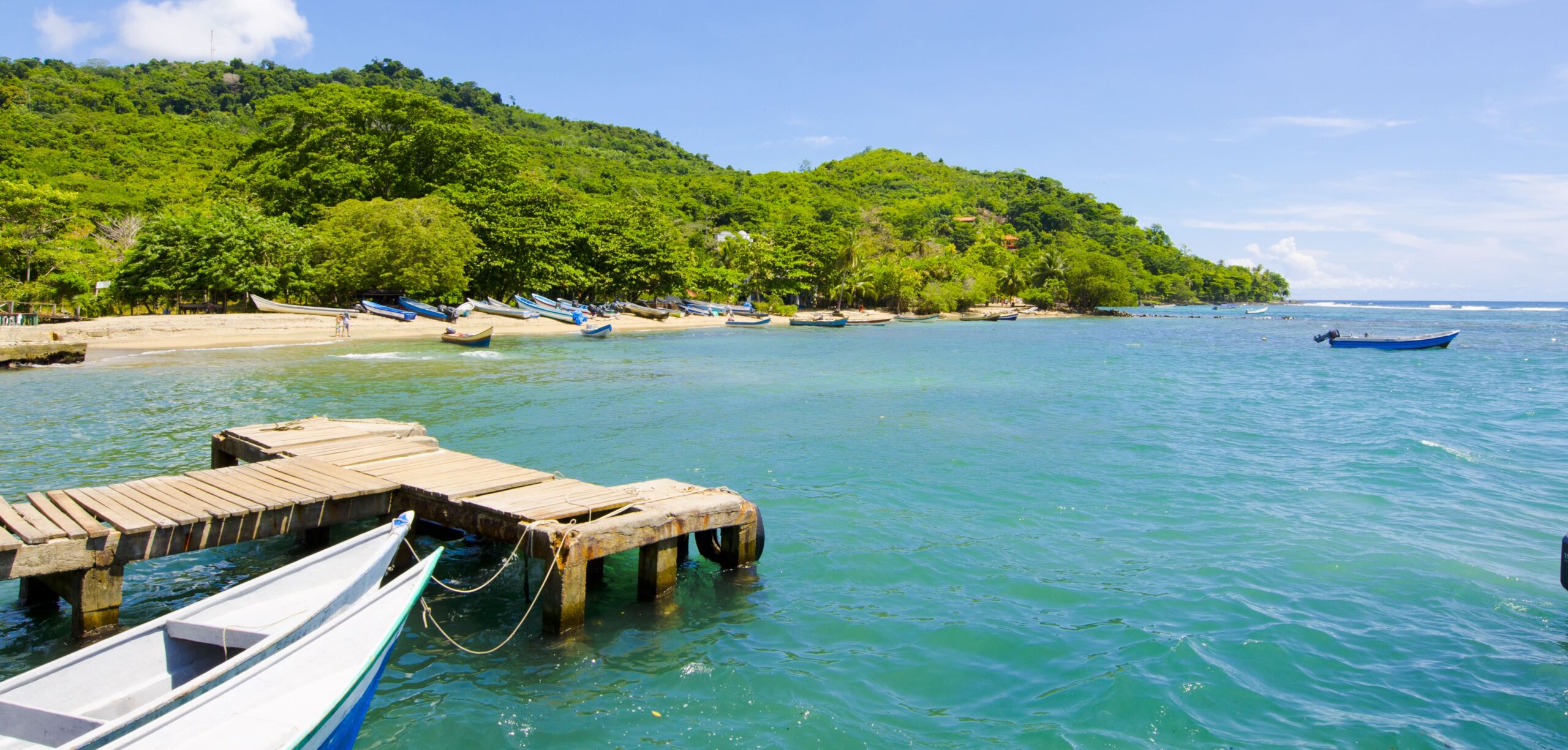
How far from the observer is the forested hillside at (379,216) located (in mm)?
40031

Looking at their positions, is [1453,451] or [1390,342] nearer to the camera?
[1453,451]

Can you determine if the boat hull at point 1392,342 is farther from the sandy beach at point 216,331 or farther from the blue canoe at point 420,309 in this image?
the blue canoe at point 420,309

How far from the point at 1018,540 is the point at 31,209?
45179 millimetres

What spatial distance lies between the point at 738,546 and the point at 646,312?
53.2 meters

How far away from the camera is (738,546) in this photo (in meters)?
9.02

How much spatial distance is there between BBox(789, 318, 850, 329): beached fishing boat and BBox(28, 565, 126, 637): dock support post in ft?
196

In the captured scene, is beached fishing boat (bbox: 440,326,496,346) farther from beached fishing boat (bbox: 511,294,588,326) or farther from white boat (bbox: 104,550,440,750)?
white boat (bbox: 104,550,440,750)

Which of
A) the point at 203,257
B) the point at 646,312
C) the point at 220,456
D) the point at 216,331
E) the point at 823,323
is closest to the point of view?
the point at 220,456

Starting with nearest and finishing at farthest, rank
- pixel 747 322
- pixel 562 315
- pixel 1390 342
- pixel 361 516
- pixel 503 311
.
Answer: pixel 361 516
pixel 1390 342
pixel 503 311
pixel 562 315
pixel 747 322

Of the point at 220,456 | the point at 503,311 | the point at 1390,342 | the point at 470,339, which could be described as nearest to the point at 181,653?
the point at 220,456

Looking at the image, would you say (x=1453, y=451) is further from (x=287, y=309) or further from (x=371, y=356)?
(x=287, y=309)

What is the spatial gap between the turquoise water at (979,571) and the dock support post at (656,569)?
0.70ft

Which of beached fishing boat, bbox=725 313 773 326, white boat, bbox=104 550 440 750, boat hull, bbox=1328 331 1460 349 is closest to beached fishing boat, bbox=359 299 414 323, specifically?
beached fishing boat, bbox=725 313 773 326

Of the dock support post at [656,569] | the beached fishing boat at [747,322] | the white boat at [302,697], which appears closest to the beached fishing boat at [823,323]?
the beached fishing boat at [747,322]
